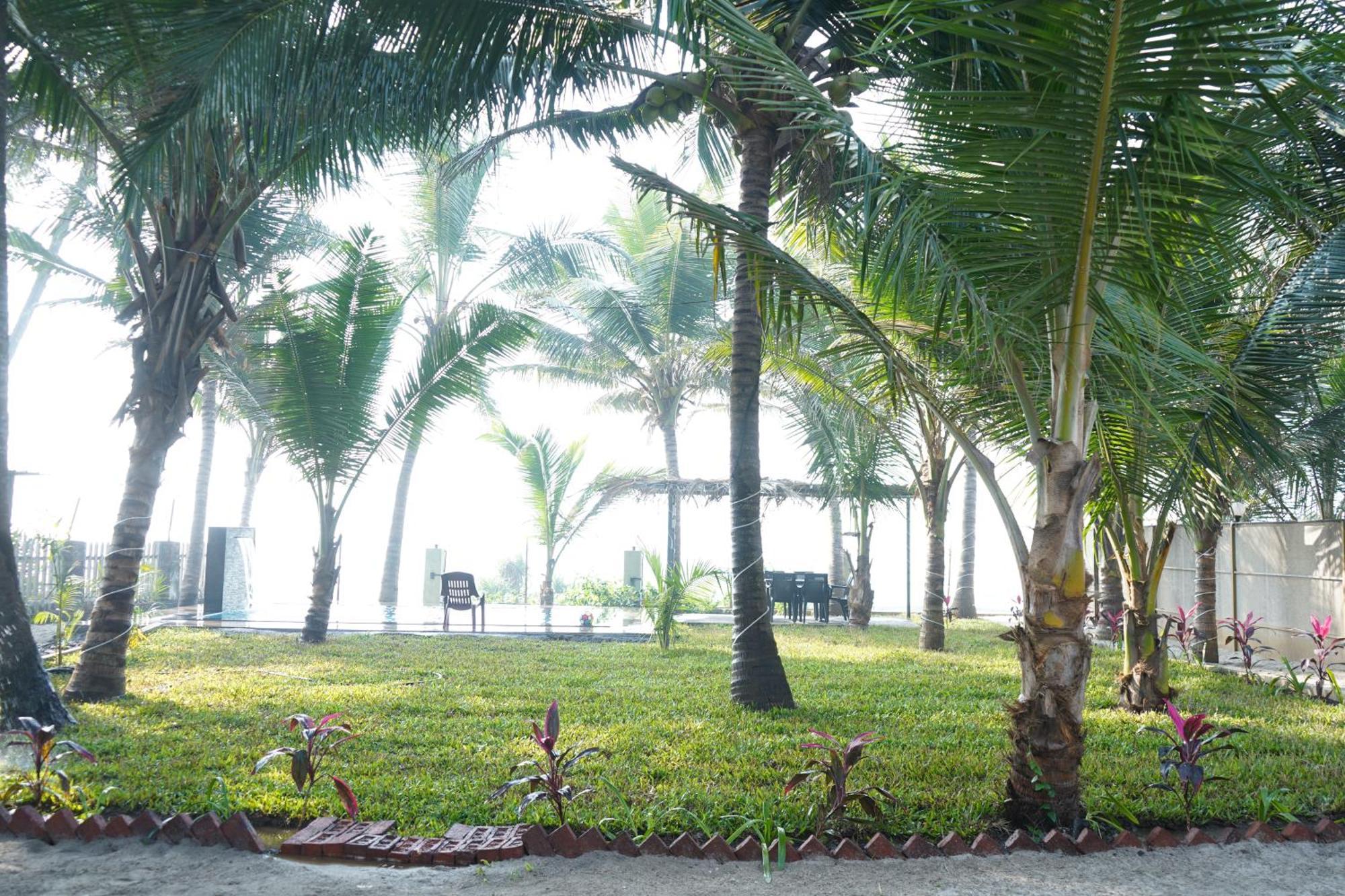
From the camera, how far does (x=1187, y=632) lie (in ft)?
31.9

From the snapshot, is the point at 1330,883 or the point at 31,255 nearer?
the point at 1330,883

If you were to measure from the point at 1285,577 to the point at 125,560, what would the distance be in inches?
438

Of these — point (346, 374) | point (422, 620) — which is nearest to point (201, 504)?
point (422, 620)

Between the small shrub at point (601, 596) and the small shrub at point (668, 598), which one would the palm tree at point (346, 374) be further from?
the small shrub at point (601, 596)

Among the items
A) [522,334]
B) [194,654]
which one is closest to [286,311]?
[522,334]

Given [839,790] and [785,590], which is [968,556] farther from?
[839,790]

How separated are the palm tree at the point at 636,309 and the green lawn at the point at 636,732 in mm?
8277

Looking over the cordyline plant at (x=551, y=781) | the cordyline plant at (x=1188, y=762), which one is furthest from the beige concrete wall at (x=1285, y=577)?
the cordyline plant at (x=551, y=781)

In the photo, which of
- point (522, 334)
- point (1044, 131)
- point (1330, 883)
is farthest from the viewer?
point (522, 334)

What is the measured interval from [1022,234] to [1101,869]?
8.00 feet

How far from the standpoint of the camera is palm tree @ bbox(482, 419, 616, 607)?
60.6 ft

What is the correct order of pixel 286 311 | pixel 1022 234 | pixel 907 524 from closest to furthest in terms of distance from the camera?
pixel 1022 234 → pixel 286 311 → pixel 907 524

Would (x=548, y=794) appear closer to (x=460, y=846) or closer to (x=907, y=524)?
(x=460, y=846)

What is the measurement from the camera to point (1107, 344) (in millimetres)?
3803
